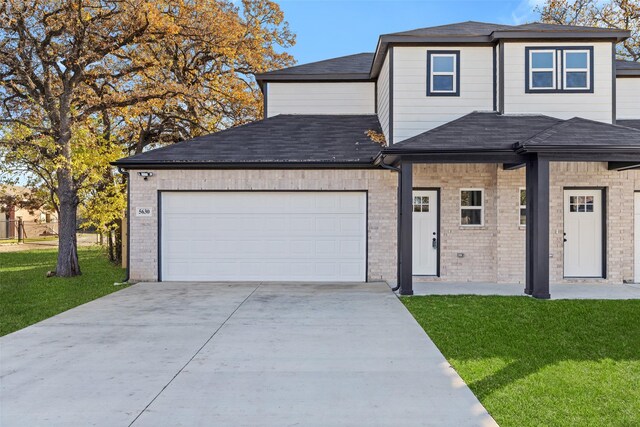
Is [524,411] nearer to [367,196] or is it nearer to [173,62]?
[367,196]

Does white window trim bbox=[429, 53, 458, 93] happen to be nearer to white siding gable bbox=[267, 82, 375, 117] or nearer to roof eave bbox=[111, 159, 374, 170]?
roof eave bbox=[111, 159, 374, 170]

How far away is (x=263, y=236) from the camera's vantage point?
35.7 ft

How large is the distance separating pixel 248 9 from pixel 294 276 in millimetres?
14029

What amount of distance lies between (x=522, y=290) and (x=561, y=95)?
4933 millimetres

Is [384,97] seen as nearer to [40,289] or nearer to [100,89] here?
[100,89]

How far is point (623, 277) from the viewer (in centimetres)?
1049

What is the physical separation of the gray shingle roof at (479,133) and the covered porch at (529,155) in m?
A: 0.02

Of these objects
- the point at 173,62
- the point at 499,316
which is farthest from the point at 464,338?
the point at 173,62

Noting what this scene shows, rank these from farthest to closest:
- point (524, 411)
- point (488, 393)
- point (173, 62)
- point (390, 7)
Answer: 1. point (173, 62)
2. point (390, 7)
3. point (488, 393)
4. point (524, 411)

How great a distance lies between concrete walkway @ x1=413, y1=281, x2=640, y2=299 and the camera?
9.00m

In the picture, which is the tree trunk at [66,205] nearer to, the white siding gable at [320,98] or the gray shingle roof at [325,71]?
the gray shingle roof at [325,71]

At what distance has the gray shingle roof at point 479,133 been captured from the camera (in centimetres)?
895

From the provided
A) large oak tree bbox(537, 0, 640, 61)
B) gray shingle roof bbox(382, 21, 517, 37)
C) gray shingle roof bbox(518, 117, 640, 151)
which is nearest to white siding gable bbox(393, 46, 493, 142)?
gray shingle roof bbox(382, 21, 517, 37)

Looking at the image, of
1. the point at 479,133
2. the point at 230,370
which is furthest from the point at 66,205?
the point at 479,133
